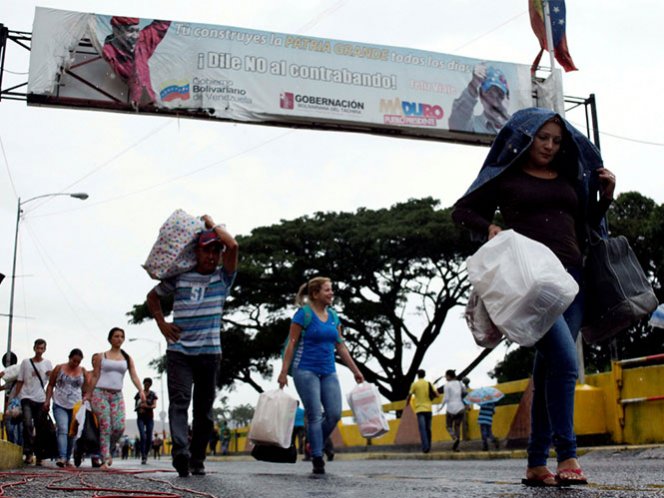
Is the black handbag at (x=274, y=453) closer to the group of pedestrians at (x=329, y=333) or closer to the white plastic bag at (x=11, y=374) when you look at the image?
the group of pedestrians at (x=329, y=333)

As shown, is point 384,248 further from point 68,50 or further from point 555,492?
point 555,492

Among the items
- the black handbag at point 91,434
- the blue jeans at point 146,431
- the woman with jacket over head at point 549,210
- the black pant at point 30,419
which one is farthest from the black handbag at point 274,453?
the blue jeans at point 146,431

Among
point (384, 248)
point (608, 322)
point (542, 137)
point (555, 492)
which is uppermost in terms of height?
point (384, 248)

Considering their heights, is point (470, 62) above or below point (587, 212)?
above

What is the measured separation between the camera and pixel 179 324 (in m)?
6.34

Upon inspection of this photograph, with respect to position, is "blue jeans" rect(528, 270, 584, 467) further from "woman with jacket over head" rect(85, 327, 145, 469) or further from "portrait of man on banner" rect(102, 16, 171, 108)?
"portrait of man on banner" rect(102, 16, 171, 108)

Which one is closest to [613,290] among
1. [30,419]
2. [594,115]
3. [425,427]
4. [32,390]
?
[32,390]

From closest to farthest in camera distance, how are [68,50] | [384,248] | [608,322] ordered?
[608,322] → [68,50] → [384,248]

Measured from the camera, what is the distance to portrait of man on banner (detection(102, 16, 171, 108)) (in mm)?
15414

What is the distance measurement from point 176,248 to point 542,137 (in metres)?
3.02

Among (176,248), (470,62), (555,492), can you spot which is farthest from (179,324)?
(470,62)

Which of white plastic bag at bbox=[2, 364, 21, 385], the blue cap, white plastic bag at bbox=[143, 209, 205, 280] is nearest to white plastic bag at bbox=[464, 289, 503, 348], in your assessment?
white plastic bag at bbox=[143, 209, 205, 280]

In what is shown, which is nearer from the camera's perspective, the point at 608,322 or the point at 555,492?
the point at 555,492

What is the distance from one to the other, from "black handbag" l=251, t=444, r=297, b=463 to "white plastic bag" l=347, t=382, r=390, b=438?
60.0 inches
